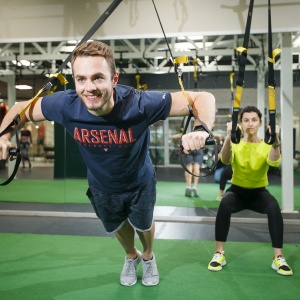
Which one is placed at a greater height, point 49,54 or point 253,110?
point 49,54

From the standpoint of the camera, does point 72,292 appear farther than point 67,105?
Yes

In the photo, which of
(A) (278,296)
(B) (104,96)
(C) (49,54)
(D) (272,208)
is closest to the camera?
(B) (104,96)

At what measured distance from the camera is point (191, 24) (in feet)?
12.3

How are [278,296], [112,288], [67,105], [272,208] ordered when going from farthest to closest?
[272,208] < [112,288] < [278,296] < [67,105]

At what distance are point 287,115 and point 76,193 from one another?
4.01 m

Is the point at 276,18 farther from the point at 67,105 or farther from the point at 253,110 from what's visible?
the point at 67,105

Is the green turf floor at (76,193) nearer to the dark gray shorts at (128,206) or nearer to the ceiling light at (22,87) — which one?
the ceiling light at (22,87)

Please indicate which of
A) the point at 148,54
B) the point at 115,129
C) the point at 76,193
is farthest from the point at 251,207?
the point at 148,54

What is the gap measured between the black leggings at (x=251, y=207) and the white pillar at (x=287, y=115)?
79.4 inches

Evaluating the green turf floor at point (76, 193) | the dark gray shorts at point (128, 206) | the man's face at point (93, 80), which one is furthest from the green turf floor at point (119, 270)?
the green turf floor at point (76, 193)

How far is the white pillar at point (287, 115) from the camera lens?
4.20 meters

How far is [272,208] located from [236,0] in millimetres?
2514

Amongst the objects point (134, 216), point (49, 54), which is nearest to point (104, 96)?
point (134, 216)

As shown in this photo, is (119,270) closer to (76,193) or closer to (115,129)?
(115,129)
